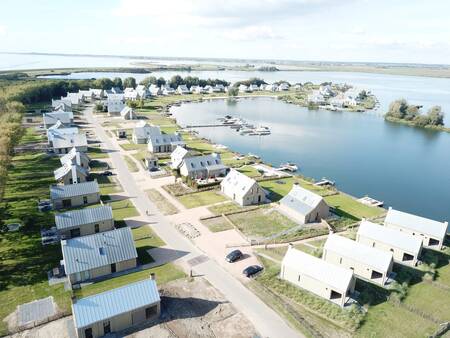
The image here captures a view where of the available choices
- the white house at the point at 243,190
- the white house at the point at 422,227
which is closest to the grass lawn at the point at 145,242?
the white house at the point at 243,190

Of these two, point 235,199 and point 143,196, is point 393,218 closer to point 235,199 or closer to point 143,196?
point 235,199

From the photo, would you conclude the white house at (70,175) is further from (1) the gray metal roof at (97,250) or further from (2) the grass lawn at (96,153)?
(1) the gray metal roof at (97,250)

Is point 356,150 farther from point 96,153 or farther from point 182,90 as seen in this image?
point 182,90

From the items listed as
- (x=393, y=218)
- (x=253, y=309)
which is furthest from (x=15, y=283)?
(x=393, y=218)

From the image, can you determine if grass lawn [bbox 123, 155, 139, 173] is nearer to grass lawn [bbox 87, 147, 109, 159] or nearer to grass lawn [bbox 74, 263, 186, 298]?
grass lawn [bbox 87, 147, 109, 159]

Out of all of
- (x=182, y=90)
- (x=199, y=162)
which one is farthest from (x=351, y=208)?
(x=182, y=90)
